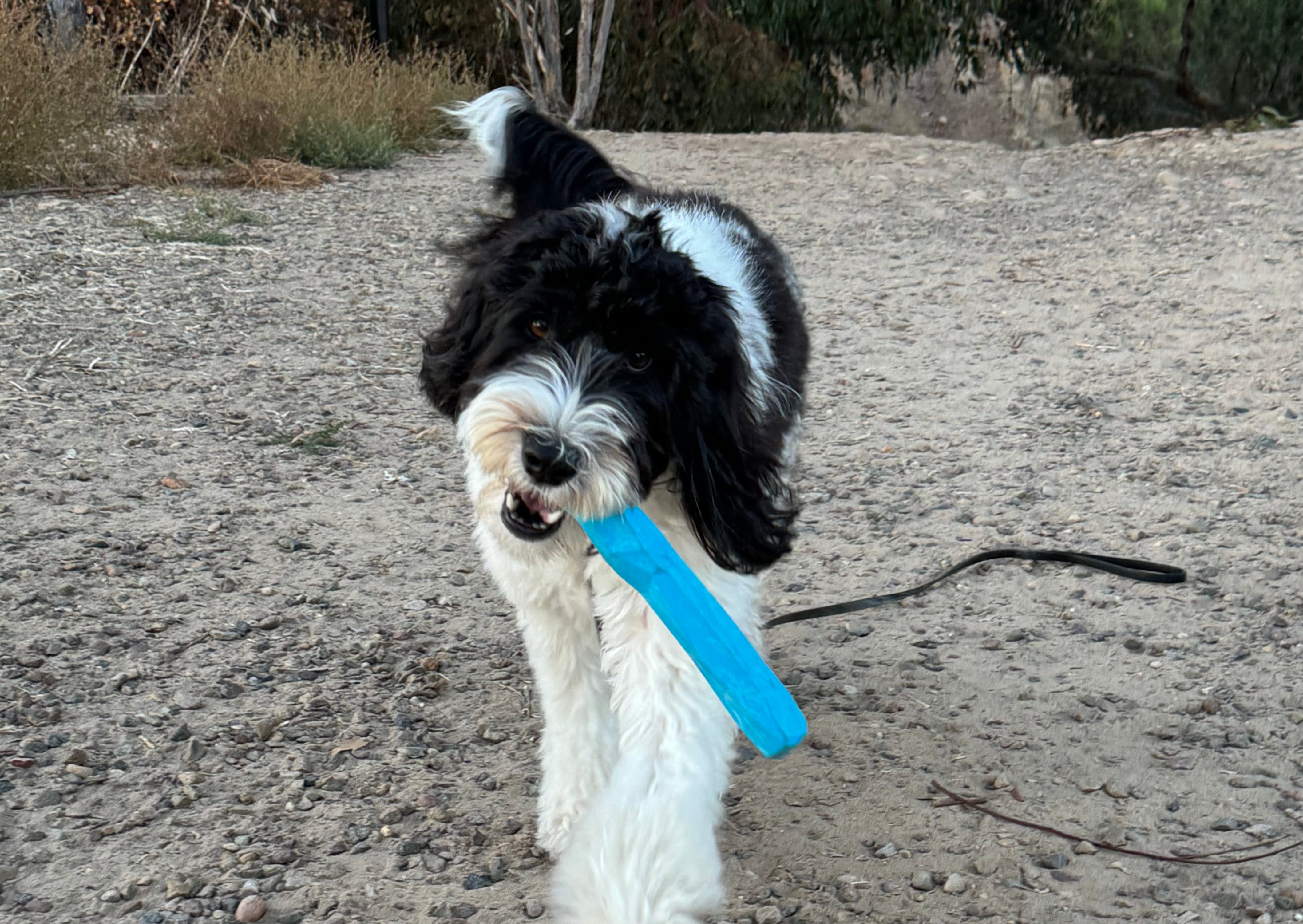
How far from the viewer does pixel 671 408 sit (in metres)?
2.56

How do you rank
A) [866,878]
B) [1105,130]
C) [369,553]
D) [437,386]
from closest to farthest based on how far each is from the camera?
[866,878], [437,386], [369,553], [1105,130]

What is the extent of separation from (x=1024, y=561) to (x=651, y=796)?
2.48 meters

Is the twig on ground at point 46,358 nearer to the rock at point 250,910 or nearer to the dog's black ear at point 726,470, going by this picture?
the rock at point 250,910

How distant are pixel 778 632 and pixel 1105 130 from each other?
13412 mm

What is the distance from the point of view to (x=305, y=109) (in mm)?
10320

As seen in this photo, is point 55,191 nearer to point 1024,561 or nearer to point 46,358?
point 46,358

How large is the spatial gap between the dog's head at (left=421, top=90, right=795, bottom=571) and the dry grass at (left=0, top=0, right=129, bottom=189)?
6844 mm

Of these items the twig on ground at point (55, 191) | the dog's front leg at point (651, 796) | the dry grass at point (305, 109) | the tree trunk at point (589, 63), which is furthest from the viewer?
the tree trunk at point (589, 63)

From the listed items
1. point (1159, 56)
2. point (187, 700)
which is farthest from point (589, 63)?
point (187, 700)

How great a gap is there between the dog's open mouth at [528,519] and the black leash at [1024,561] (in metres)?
1.50

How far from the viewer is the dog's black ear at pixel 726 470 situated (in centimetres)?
261

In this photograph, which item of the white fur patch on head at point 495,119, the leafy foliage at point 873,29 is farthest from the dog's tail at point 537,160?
the leafy foliage at point 873,29

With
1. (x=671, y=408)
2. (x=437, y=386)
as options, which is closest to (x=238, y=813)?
(x=437, y=386)

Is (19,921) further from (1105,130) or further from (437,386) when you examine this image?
(1105,130)
